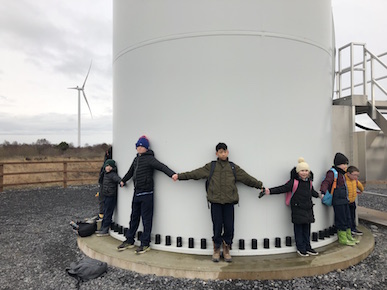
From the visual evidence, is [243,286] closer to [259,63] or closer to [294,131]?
[294,131]

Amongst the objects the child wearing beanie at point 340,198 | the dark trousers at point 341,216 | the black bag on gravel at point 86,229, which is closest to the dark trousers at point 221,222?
the child wearing beanie at point 340,198

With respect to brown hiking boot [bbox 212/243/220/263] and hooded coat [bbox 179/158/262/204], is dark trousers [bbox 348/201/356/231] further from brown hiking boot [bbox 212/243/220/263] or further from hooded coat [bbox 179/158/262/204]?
brown hiking boot [bbox 212/243/220/263]

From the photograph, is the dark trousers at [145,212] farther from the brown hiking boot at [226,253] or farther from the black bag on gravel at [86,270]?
the brown hiking boot at [226,253]

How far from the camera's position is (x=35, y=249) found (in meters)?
5.74

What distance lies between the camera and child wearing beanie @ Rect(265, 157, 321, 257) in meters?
4.55

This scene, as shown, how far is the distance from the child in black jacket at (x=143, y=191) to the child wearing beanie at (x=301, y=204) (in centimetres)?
199

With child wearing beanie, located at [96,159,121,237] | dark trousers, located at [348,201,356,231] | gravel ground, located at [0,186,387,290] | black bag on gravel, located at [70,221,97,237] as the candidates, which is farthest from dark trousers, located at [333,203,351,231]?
black bag on gravel, located at [70,221,97,237]

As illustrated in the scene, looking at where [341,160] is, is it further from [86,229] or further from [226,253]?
[86,229]

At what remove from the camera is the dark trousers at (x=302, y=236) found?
466 centimetres

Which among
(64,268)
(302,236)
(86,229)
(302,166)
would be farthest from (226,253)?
(86,229)

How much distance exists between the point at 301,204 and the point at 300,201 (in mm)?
50

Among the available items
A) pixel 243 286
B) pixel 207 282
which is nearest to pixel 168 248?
pixel 207 282

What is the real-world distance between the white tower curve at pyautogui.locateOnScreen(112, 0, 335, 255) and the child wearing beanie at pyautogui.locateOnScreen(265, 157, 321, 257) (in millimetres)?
204

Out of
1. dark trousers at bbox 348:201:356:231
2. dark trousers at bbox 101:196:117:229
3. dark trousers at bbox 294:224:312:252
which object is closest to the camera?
dark trousers at bbox 294:224:312:252
